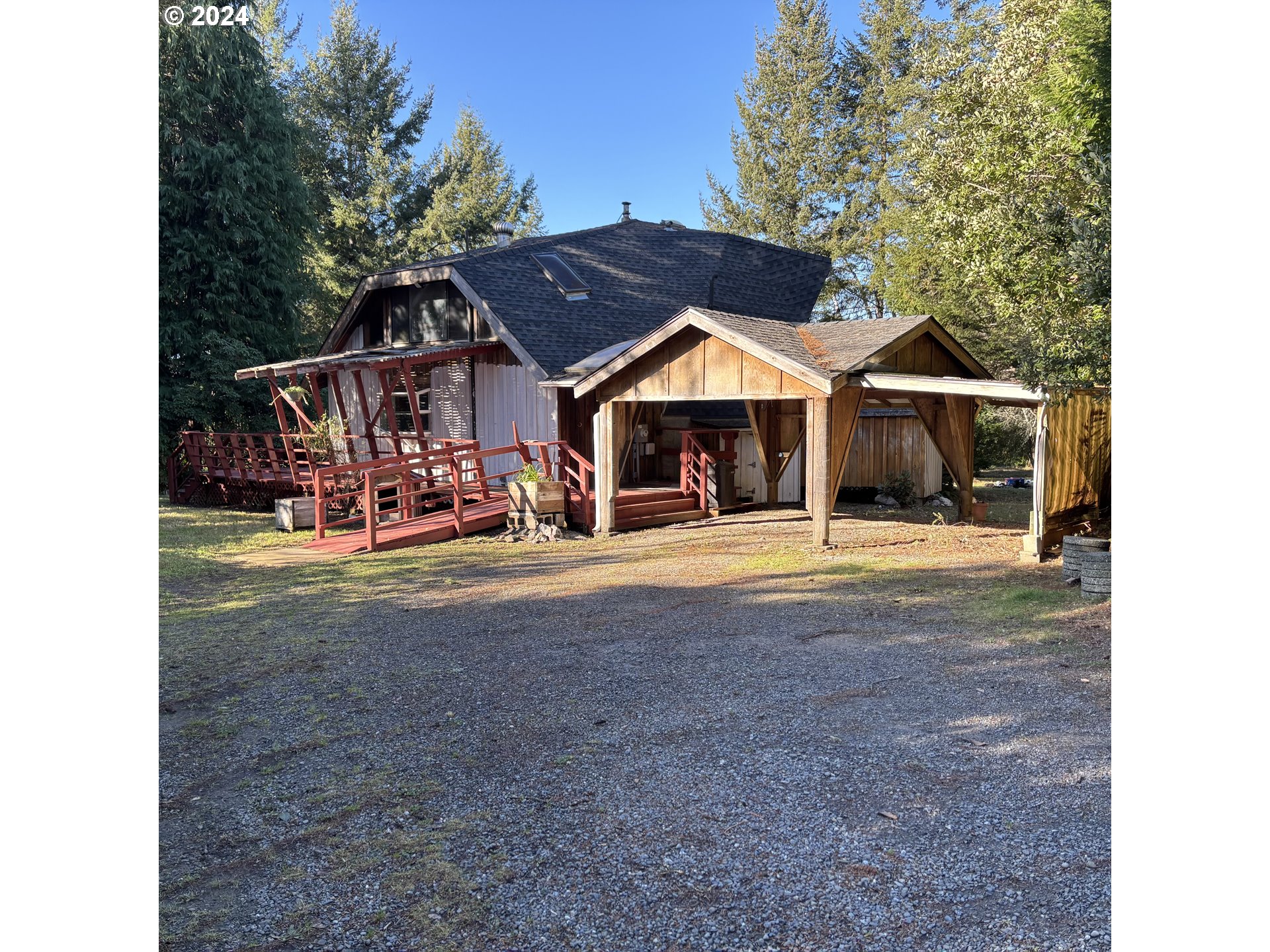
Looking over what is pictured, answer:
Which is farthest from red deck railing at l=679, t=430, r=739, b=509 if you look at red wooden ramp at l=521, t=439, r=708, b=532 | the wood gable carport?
the wood gable carport

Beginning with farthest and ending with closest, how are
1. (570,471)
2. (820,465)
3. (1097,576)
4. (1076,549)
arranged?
(570,471)
(820,465)
(1076,549)
(1097,576)

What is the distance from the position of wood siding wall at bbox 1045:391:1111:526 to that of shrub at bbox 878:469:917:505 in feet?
16.9

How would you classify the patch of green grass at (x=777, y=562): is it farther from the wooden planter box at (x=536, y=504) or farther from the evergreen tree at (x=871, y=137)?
the evergreen tree at (x=871, y=137)

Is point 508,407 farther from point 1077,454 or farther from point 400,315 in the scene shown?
point 1077,454

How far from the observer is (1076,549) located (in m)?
9.62

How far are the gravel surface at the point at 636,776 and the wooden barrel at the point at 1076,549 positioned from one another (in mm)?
557

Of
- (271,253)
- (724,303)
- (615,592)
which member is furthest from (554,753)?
(271,253)

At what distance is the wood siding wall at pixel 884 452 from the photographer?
18.7m

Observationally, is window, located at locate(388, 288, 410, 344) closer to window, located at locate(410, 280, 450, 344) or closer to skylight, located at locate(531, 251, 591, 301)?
window, located at locate(410, 280, 450, 344)

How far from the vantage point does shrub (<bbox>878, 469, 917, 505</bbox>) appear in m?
18.5

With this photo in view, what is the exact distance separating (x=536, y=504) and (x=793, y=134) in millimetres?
28316

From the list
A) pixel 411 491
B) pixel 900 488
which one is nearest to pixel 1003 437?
pixel 900 488

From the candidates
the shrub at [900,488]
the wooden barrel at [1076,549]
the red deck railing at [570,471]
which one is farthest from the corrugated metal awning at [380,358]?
the wooden barrel at [1076,549]
